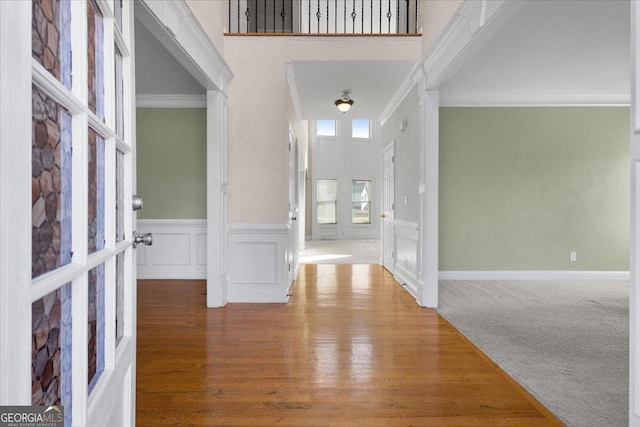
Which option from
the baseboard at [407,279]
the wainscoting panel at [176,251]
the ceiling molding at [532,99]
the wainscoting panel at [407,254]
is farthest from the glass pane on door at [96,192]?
the ceiling molding at [532,99]

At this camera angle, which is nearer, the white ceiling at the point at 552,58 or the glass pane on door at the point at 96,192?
the glass pane on door at the point at 96,192

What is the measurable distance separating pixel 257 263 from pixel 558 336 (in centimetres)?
298

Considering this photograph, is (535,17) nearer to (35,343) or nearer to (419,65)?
(419,65)

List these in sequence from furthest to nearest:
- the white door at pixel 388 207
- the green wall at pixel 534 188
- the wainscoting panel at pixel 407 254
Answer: the white door at pixel 388 207, the green wall at pixel 534 188, the wainscoting panel at pixel 407 254

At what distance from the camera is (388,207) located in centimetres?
623

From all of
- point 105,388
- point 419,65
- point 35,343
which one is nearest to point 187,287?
point 419,65

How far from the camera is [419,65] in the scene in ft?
13.6

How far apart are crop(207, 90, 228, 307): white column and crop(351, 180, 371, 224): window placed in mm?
9179

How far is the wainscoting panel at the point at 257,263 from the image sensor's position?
4.29 m

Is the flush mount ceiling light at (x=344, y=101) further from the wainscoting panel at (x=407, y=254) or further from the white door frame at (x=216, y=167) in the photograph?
the wainscoting panel at (x=407, y=254)

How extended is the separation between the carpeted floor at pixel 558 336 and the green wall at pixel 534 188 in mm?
476

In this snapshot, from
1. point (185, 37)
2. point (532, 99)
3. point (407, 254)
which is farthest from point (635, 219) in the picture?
point (532, 99)

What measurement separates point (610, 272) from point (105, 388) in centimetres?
655

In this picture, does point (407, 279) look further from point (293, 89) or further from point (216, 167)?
point (293, 89)
